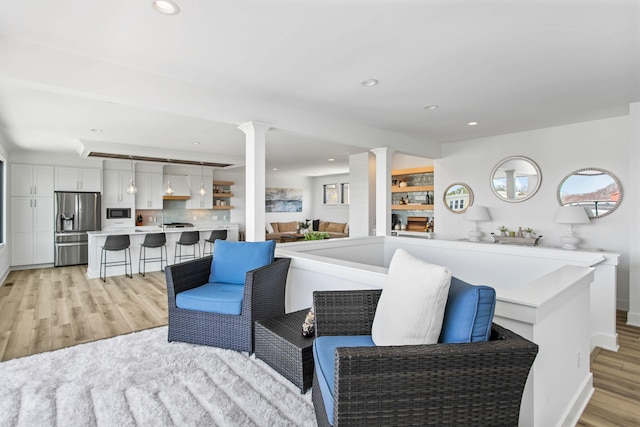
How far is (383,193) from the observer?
189 inches

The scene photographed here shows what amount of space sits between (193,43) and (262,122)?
122cm

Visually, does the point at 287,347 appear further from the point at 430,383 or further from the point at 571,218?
the point at 571,218

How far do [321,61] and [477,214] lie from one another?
3.76 meters

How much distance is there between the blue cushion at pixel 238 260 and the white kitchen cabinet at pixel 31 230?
5885 millimetres

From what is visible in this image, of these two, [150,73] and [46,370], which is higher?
[150,73]

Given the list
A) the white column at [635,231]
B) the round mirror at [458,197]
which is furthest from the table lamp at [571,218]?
the round mirror at [458,197]

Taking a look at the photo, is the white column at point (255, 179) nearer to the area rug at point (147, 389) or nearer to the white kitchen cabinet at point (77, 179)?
the area rug at point (147, 389)

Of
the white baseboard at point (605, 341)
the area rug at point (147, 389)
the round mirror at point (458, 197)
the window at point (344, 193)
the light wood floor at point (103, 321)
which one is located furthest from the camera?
the window at point (344, 193)

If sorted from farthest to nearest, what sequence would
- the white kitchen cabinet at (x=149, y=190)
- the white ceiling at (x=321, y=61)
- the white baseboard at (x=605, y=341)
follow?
the white kitchen cabinet at (x=149, y=190) < the white baseboard at (x=605, y=341) < the white ceiling at (x=321, y=61)

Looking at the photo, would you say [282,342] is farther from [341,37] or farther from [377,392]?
[341,37]

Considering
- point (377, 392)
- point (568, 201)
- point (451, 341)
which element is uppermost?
point (568, 201)

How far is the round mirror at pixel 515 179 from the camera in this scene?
193 inches

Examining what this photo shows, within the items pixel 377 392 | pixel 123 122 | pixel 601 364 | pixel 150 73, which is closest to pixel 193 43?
pixel 150 73

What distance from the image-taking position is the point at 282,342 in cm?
219
